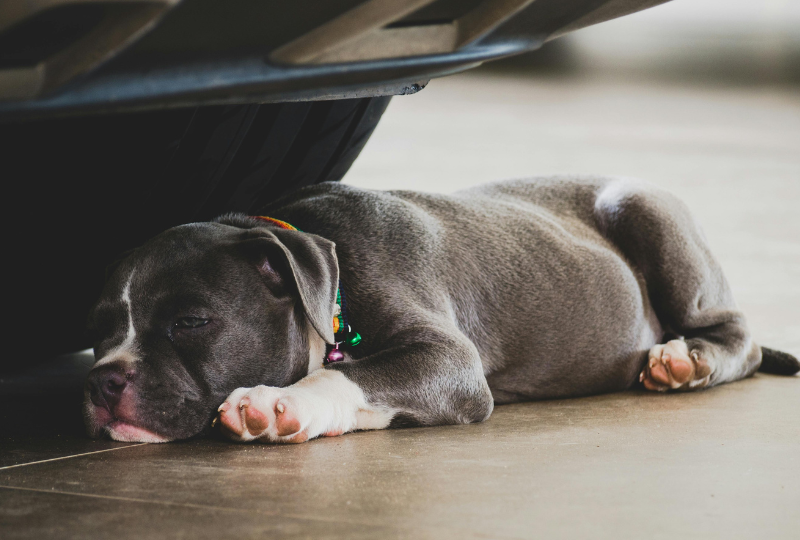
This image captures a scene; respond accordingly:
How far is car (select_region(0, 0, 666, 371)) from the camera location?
1.46 m

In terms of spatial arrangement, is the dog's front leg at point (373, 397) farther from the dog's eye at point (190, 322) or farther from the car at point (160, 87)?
the car at point (160, 87)

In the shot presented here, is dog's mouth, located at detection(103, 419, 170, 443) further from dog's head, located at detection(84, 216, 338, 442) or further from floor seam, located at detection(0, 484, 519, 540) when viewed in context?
floor seam, located at detection(0, 484, 519, 540)

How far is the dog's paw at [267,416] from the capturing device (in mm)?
2486

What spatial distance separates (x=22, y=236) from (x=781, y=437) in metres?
2.38

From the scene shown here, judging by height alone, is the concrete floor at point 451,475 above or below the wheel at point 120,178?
below

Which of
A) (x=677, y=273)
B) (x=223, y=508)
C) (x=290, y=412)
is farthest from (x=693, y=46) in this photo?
(x=223, y=508)

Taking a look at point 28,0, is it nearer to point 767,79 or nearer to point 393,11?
point 393,11

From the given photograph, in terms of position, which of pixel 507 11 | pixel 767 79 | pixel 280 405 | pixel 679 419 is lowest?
pixel 767 79

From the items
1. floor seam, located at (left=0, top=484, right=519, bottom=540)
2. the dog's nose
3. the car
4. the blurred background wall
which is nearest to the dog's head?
the dog's nose

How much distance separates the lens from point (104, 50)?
144 cm

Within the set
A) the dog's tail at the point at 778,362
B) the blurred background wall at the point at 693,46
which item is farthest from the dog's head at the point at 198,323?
the blurred background wall at the point at 693,46

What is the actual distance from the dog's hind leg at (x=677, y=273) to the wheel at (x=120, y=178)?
1.14 meters

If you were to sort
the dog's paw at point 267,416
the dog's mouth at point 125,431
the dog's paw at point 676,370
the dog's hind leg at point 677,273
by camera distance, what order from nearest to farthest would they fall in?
1. the dog's paw at point 267,416
2. the dog's mouth at point 125,431
3. the dog's paw at point 676,370
4. the dog's hind leg at point 677,273

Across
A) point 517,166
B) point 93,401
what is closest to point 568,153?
point 517,166
